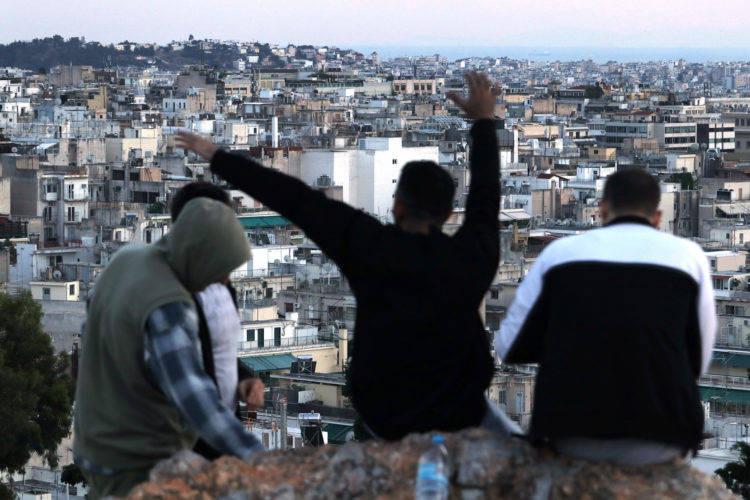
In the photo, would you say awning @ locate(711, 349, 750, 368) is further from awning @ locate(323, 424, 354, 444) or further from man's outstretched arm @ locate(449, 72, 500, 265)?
man's outstretched arm @ locate(449, 72, 500, 265)

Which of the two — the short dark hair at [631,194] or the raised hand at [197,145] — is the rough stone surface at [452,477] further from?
the raised hand at [197,145]

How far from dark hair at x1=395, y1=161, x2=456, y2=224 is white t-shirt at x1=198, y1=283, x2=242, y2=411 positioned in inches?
21.6

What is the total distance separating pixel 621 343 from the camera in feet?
12.3

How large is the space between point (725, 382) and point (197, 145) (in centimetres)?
2032

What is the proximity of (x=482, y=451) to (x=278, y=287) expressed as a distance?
26767mm

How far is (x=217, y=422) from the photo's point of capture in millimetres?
3916

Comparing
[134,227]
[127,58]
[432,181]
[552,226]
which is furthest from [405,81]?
[432,181]

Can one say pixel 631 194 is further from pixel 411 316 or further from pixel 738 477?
pixel 738 477

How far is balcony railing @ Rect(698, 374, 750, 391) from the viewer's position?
23.8 m

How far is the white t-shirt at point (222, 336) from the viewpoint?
14.6 ft

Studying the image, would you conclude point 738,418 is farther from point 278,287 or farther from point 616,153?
point 616,153

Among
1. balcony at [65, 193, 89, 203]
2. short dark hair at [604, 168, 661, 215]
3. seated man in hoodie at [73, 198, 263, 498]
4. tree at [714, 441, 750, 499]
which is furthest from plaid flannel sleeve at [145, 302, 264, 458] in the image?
balcony at [65, 193, 89, 203]

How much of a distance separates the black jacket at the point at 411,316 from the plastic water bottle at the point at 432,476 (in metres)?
0.34

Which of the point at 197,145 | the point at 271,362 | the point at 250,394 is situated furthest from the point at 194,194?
the point at 271,362
